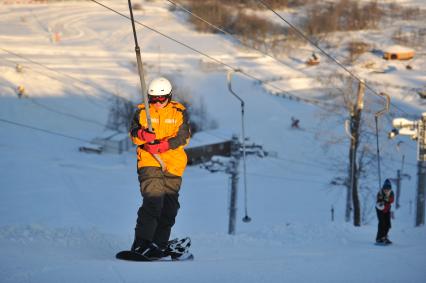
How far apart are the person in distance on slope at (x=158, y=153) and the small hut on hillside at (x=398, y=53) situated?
469 inches

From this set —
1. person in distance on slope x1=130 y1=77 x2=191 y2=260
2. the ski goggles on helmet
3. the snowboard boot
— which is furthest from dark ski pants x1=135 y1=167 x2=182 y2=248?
the ski goggles on helmet

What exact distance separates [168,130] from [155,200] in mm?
512

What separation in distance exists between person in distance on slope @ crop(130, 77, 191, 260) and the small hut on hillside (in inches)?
469

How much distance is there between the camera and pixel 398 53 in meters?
16.6

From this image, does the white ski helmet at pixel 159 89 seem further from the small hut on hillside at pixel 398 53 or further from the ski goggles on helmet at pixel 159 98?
the small hut on hillside at pixel 398 53

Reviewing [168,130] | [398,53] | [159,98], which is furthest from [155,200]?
[398,53]

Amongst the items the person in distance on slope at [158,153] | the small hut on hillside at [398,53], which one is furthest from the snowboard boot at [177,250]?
the small hut on hillside at [398,53]

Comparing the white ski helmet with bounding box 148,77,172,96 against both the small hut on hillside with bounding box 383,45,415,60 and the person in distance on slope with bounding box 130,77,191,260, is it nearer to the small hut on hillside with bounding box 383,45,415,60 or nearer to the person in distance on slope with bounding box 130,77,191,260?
the person in distance on slope with bounding box 130,77,191,260

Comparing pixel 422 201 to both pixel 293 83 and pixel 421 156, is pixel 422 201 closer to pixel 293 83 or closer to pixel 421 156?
pixel 421 156

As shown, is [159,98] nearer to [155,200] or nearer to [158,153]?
[158,153]

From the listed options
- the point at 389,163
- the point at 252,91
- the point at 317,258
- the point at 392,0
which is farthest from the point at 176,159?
the point at 252,91

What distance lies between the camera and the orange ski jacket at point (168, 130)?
464 centimetres

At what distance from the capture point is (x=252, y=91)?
3669 cm

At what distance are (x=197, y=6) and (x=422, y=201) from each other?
20.4 metres
